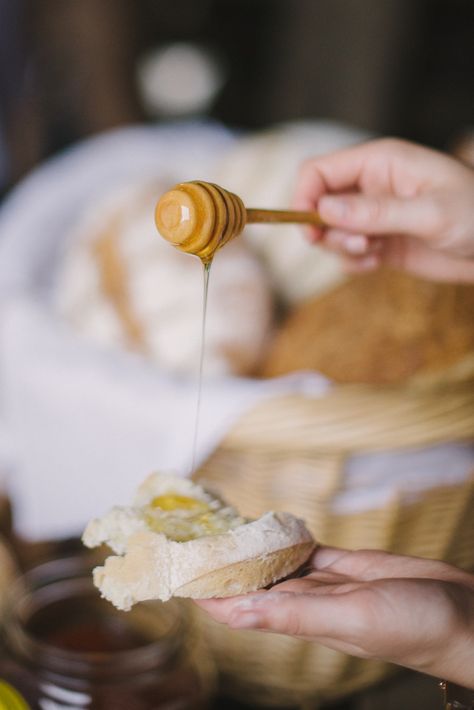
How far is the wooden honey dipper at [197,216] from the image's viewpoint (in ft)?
1.78

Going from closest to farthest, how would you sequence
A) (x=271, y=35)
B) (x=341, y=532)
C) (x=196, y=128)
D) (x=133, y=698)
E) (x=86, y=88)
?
(x=133, y=698), (x=341, y=532), (x=196, y=128), (x=86, y=88), (x=271, y=35)

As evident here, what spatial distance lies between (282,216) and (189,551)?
292 millimetres

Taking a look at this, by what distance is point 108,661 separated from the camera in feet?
2.65

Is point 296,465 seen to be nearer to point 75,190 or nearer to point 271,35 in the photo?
point 75,190

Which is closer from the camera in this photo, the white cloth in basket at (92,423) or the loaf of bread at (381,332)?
the white cloth in basket at (92,423)

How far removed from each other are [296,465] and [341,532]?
0.37 ft

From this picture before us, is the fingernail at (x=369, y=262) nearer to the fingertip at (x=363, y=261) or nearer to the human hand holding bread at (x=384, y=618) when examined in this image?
the fingertip at (x=363, y=261)

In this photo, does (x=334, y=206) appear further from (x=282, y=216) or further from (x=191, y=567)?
(x=191, y=567)

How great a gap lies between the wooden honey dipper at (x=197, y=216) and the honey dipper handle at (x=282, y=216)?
58mm

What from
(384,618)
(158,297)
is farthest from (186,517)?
(158,297)

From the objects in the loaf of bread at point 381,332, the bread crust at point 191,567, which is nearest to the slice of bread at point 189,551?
the bread crust at point 191,567

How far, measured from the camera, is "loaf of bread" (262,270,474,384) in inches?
42.3

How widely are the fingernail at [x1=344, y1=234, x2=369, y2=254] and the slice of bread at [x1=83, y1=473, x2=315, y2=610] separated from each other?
0.34 metres

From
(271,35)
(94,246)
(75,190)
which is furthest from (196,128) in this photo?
(271,35)
